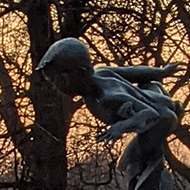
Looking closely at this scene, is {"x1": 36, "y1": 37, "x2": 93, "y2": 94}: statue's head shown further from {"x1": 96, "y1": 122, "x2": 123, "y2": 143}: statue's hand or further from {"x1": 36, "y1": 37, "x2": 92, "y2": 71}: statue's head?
{"x1": 96, "y1": 122, "x2": 123, "y2": 143}: statue's hand

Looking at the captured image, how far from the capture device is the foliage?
348 inches

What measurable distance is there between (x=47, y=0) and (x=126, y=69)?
5506 millimetres

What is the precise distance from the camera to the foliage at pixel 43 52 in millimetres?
8828

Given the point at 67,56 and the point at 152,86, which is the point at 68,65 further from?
the point at 152,86

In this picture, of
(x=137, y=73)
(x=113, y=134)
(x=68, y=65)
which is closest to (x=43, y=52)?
(x=137, y=73)

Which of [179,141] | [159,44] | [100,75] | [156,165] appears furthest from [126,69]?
[179,141]

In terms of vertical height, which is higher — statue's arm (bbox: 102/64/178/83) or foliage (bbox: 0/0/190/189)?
foliage (bbox: 0/0/190/189)

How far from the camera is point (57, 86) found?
9.18 ft

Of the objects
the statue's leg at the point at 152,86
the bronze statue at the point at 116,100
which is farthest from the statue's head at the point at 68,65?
the statue's leg at the point at 152,86

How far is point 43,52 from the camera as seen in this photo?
8711mm

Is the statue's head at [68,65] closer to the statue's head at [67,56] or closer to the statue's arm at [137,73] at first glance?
the statue's head at [67,56]

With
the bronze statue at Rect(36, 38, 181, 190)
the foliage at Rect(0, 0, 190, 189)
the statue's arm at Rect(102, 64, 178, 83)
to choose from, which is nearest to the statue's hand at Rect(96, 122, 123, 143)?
the bronze statue at Rect(36, 38, 181, 190)

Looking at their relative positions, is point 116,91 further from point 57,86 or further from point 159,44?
point 159,44

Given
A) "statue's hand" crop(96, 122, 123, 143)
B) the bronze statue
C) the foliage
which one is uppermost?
the foliage
